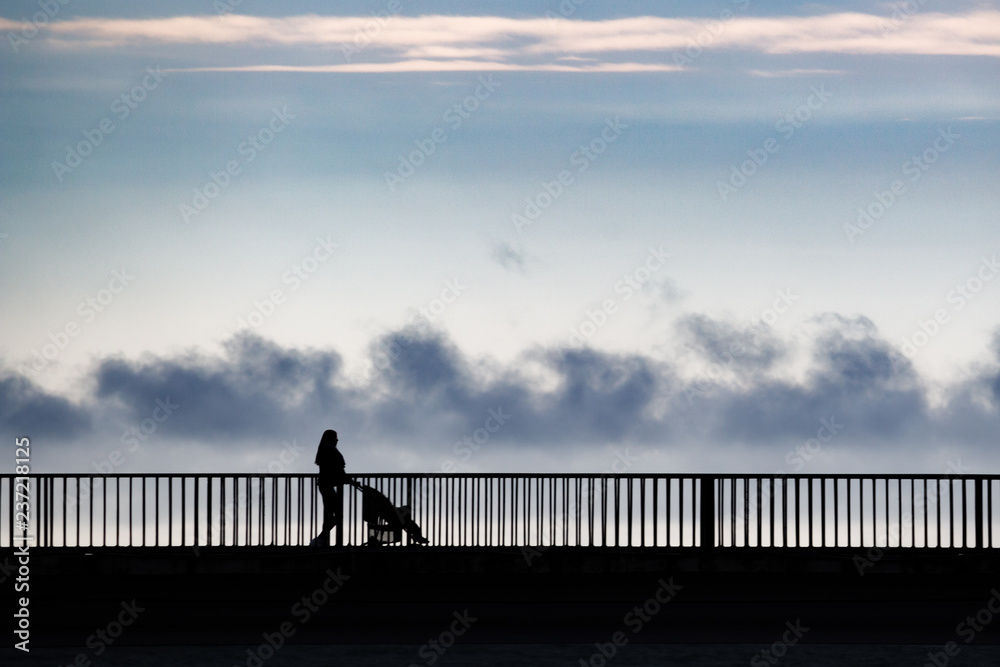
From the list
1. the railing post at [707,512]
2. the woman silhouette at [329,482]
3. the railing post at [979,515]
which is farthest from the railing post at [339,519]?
the railing post at [979,515]

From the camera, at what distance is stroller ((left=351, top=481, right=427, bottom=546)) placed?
22188mm

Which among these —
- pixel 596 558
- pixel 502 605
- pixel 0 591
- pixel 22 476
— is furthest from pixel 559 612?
pixel 22 476

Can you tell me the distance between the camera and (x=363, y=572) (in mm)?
21391

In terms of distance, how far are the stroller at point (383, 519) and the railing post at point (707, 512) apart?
4388 mm

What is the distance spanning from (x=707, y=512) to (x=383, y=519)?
5.11 metres

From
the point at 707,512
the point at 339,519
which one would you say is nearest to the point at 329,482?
the point at 339,519

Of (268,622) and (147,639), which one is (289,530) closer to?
(268,622)

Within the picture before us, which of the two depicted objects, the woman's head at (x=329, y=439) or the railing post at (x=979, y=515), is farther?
the woman's head at (x=329, y=439)

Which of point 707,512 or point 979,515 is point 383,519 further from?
point 979,515

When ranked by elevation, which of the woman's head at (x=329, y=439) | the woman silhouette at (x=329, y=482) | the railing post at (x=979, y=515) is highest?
the woman's head at (x=329, y=439)

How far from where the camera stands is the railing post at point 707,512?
22125 millimetres

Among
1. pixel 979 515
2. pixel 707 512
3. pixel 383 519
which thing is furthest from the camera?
pixel 383 519

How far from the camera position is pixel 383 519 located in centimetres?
2248

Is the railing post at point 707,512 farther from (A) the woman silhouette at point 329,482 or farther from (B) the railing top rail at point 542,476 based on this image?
(A) the woman silhouette at point 329,482
